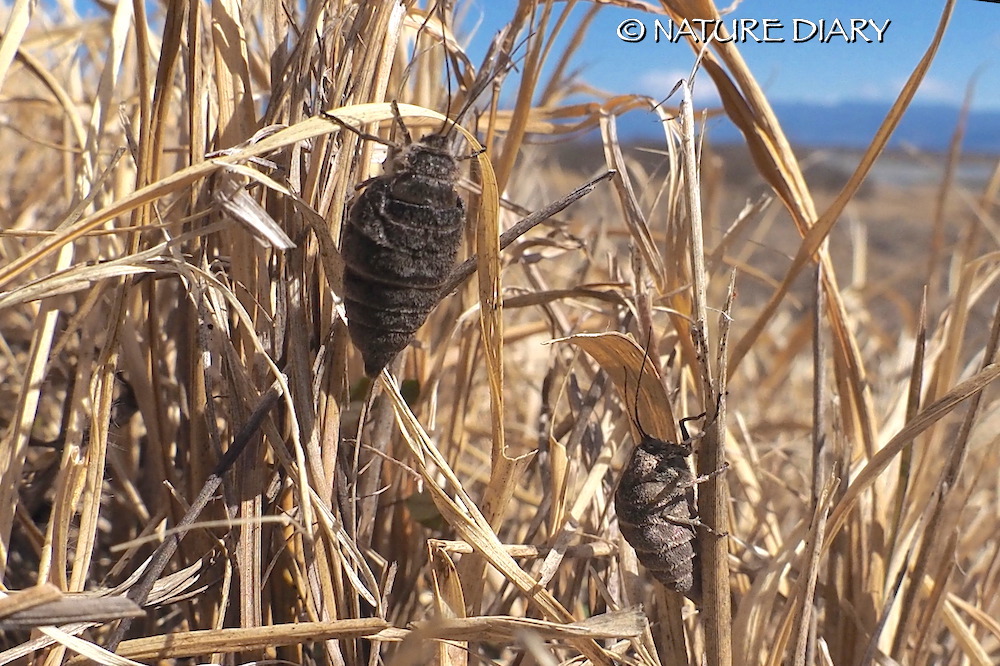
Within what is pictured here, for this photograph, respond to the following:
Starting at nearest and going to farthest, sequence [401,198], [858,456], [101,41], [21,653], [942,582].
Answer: [21,653] < [401,198] < [942,582] < [858,456] < [101,41]

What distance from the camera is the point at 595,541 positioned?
103 cm

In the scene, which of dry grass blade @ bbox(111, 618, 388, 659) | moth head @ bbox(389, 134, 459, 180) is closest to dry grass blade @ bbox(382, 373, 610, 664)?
dry grass blade @ bbox(111, 618, 388, 659)

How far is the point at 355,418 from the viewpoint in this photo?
3.06 feet

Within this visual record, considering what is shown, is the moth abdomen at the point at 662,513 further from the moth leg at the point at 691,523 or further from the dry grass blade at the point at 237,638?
the dry grass blade at the point at 237,638

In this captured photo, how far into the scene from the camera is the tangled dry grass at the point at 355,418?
79 centimetres

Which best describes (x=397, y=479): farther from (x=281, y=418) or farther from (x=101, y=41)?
(x=101, y=41)

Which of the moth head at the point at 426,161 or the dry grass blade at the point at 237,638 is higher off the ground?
the moth head at the point at 426,161

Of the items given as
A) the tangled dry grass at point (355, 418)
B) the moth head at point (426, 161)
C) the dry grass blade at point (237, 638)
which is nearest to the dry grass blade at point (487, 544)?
the tangled dry grass at point (355, 418)

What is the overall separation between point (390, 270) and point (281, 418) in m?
0.21

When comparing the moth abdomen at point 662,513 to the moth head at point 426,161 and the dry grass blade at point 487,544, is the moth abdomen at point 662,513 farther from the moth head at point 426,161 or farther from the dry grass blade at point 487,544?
the moth head at point 426,161

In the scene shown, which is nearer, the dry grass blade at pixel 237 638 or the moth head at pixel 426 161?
the dry grass blade at pixel 237 638

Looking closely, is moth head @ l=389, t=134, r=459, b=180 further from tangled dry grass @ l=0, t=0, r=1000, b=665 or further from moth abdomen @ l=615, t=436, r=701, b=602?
moth abdomen @ l=615, t=436, r=701, b=602

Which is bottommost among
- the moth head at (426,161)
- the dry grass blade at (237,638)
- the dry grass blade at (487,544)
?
the dry grass blade at (237,638)

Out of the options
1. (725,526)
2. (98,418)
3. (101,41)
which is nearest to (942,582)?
(725,526)
